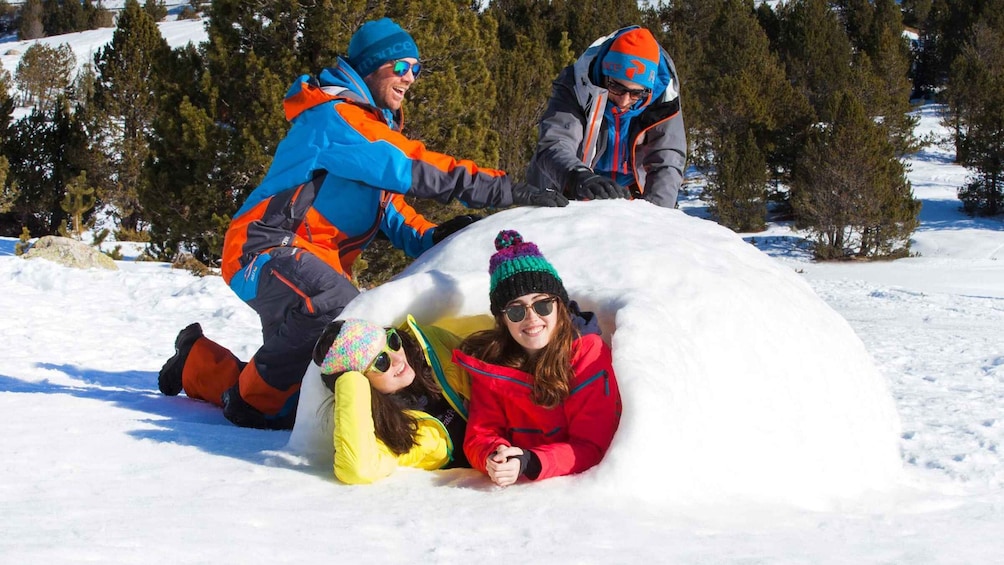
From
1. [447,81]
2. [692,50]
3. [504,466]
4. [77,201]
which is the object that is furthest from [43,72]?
[504,466]

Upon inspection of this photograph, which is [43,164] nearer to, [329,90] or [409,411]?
[329,90]

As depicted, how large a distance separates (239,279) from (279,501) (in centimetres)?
126

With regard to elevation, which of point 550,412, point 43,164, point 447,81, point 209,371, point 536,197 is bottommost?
point 209,371

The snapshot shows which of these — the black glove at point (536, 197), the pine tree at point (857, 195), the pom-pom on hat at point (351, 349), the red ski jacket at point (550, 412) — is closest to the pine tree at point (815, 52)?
the pine tree at point (857, 195)

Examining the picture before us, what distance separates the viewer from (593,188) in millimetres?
2980

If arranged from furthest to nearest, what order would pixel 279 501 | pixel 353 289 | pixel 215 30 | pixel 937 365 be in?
pixel 215 30, pixel 937 365, pixel 353 289, pixel 279 501

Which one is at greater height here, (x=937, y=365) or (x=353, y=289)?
(x=353, y=289)

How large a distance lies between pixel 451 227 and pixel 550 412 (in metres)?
1.17

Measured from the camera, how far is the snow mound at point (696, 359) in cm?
202

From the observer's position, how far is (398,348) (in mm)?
2373

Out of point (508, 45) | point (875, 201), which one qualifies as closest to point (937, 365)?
point (875, 201)

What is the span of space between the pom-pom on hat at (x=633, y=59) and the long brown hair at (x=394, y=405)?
4.78 ft

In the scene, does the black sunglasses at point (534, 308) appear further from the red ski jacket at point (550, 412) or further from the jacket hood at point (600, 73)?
the jacket hood at point (600, 73)

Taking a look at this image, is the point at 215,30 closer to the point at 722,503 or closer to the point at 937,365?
the point at 937,365
